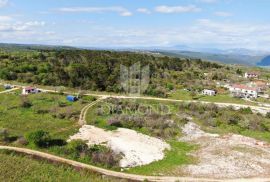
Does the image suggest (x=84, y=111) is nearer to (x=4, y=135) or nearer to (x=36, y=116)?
(x=36, y=116)

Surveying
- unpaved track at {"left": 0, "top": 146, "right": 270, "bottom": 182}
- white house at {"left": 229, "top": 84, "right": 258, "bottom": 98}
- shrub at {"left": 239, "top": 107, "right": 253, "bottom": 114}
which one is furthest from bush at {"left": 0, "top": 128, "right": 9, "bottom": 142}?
white house at {"left": 229, "top": 84, "right": 258, "bottom": 98}

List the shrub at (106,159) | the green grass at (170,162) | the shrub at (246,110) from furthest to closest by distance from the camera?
the shrub at (246,110), the shrub at (106,159), the green grass at (170,162)

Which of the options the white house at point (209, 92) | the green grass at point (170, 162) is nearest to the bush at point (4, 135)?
the green grass at point (170, 162)

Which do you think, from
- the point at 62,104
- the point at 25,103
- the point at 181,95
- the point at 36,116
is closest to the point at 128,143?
the point at 36,116

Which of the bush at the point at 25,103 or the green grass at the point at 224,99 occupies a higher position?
the bush at the point at 25,103

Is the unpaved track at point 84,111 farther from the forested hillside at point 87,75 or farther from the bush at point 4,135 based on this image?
the forested hillside at point 87,75

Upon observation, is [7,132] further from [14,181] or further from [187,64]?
[187,64]

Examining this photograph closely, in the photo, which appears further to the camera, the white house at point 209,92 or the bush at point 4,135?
the white house at point 209,92
